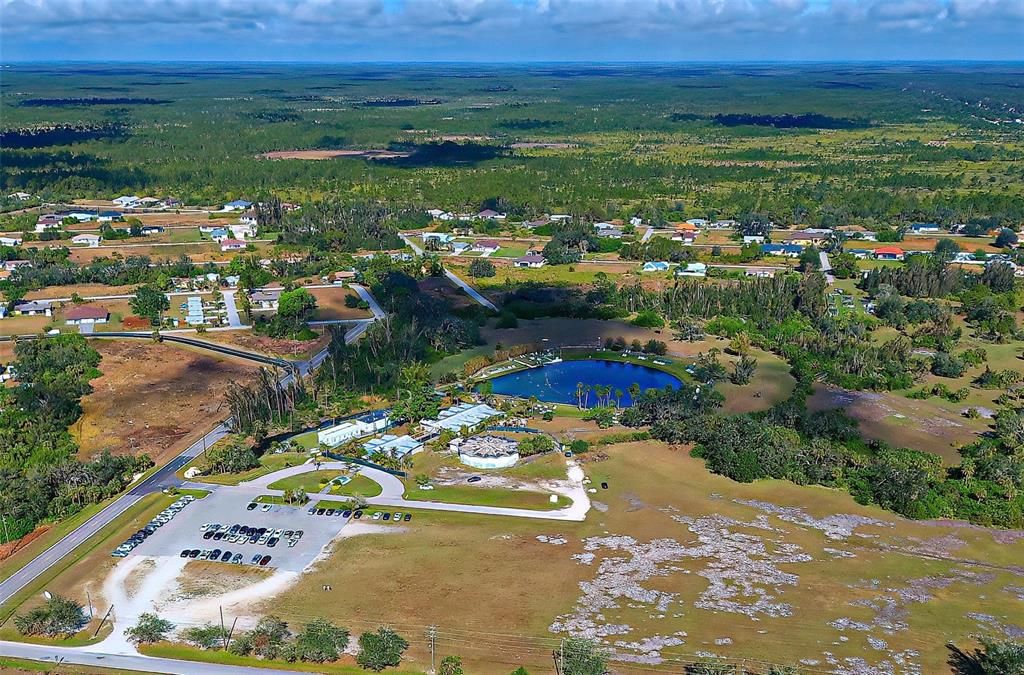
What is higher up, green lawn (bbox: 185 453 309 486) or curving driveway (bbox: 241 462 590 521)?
green lawn (bbox: 185 453 309 486)

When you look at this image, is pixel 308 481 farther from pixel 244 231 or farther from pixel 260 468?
pixel 244 231

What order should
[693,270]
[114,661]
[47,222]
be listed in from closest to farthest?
[114,661], [693,270], [47,222]

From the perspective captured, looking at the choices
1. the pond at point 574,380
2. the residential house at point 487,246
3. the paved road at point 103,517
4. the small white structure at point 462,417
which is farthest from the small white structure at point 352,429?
the residential house at point 487,246

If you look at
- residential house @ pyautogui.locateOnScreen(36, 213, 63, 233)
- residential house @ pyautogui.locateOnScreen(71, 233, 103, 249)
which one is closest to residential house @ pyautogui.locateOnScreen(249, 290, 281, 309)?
residential house @ pyautogui.locateOnScreen(71, 233, 103, 249)

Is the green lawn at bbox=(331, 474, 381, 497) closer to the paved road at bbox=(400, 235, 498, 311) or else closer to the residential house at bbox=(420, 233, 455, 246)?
the paved road at bbox=(400, 235, 498, 311)

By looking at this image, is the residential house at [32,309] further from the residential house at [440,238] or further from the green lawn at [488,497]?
the green lawn at [488,497]

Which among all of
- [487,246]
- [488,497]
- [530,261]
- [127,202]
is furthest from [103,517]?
[127,202]

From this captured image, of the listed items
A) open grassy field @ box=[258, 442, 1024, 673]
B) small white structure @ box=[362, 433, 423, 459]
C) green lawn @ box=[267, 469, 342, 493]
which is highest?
small white structure @ box=[362, 433, 423, 459]
